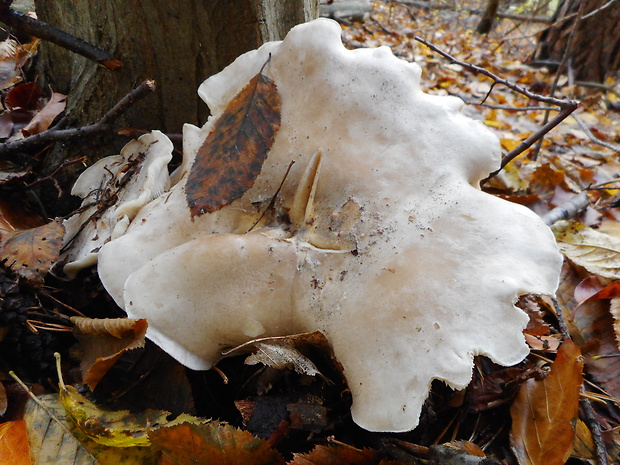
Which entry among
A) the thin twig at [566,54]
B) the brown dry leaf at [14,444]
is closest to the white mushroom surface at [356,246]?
the brown dry leaf at [14,444]

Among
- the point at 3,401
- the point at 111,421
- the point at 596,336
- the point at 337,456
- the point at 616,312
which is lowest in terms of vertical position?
the point at 596,336

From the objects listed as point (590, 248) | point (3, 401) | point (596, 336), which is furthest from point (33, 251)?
point (590, 248)

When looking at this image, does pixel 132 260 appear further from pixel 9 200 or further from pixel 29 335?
pixel 9 200

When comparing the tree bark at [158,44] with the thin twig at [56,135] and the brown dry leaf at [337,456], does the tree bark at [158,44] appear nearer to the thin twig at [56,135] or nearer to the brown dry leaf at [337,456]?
the thin twig at [56,135]

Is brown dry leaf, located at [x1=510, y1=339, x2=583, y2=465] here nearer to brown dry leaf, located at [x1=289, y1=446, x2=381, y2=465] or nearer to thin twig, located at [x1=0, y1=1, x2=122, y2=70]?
brown dry leaf, located at [x1=289, y1=446, x2=381, y2=465]

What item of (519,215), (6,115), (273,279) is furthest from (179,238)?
(6,115)

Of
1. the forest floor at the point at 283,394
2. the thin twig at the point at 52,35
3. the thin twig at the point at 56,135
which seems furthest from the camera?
the thin twig at the point at 56,135

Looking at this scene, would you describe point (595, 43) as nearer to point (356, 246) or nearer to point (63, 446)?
point (356, 246)
